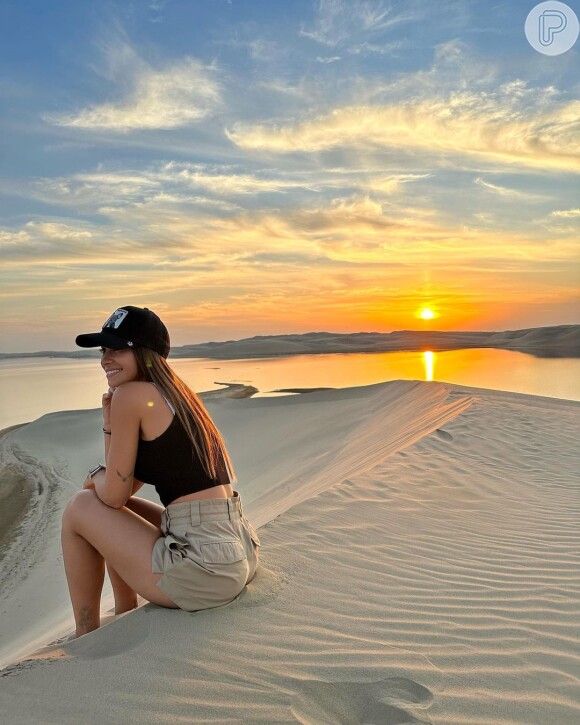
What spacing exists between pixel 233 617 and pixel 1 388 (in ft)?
108

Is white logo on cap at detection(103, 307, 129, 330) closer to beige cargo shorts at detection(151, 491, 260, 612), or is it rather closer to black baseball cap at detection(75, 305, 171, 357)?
black baseball cap at detection(75, 305, 171, 357)

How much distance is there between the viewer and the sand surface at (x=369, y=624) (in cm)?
253

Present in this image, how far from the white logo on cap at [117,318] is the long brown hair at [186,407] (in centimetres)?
16

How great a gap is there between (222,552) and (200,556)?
0.41 ft

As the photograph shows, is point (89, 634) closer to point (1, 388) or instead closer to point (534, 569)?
point (534, 569)

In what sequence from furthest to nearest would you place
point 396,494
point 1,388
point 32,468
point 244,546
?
point 1,388
point 32,468
point 396,494
point 244,546

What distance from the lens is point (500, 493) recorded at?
263 inches

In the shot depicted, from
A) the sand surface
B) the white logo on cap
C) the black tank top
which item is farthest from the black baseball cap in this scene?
the sand surface

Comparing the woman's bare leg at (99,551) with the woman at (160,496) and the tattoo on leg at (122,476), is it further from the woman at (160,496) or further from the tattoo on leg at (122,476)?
the tattoo on leg at (122,476)

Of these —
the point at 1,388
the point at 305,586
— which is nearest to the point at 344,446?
the point at 305,586

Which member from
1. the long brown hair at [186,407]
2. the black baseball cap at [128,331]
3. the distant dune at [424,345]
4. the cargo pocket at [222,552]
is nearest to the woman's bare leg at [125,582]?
the cargo pocket at [222,552]

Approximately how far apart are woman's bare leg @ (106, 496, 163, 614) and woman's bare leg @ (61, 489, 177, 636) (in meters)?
0.11

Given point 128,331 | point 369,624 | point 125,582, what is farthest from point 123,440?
point 369,624

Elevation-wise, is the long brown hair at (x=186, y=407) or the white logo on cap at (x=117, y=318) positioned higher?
the white logo on cap at (x=117, y=318)
